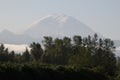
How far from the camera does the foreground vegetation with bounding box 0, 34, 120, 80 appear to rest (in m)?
60.9

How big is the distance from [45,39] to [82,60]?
70.9 feet

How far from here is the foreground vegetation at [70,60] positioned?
6088 centimetres

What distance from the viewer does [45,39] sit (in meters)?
110

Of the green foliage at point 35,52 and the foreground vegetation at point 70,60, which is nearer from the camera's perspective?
the foreground vegetation at point 70,60

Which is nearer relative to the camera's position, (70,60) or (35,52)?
(70,60)

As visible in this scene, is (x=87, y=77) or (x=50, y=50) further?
(x=50, y=50)

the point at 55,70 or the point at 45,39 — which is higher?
the point at 45,39

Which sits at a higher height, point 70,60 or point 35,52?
point 35,52

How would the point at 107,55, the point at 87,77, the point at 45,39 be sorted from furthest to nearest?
the point at 45,39, the point at 107,55, the point at 87,77

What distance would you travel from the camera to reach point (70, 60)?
92375mm

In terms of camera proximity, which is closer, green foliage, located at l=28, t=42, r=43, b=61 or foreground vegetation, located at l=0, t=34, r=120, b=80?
foreground vegetation, located at l=0, t=34, r=120, b=80

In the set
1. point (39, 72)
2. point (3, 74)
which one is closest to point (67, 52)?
point (39, 72)

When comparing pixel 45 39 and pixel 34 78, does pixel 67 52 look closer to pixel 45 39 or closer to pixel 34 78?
pixel 45 39

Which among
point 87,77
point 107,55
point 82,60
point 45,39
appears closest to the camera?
point 87,77
